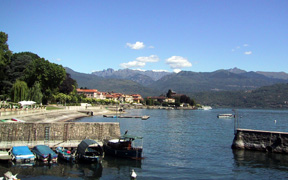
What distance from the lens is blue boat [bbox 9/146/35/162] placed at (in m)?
29.3

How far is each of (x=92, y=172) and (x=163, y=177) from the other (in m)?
7.05

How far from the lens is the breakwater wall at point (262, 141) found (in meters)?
37.7

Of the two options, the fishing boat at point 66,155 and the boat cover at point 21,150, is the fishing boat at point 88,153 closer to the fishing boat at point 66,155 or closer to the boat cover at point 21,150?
the fishing boat at point 66,155

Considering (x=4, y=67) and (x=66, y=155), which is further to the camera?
(x=4, y=67)

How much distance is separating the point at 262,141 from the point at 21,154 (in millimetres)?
30404

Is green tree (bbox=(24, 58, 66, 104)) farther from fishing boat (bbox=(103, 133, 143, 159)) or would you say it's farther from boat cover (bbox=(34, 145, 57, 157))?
fishing boat (bbox=(103, 133, 143, 159))

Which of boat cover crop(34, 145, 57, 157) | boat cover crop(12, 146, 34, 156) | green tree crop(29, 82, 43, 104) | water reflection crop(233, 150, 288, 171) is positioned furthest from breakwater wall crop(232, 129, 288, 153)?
green tree crop(29, 82, 43, 104)

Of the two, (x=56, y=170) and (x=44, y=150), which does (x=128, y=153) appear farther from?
(x=44, y=150)

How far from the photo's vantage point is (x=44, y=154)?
29875 mm

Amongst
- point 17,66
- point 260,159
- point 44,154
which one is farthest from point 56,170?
point 17,66

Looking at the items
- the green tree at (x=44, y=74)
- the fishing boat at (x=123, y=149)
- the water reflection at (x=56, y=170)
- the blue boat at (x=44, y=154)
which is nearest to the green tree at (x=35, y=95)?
the green tree at (x=44, y=74)

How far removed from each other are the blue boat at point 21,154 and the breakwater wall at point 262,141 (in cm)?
2757

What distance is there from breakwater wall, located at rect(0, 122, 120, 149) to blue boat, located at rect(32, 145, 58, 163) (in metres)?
2.28

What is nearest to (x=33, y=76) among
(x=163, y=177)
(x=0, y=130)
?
(x=0, y=130)
